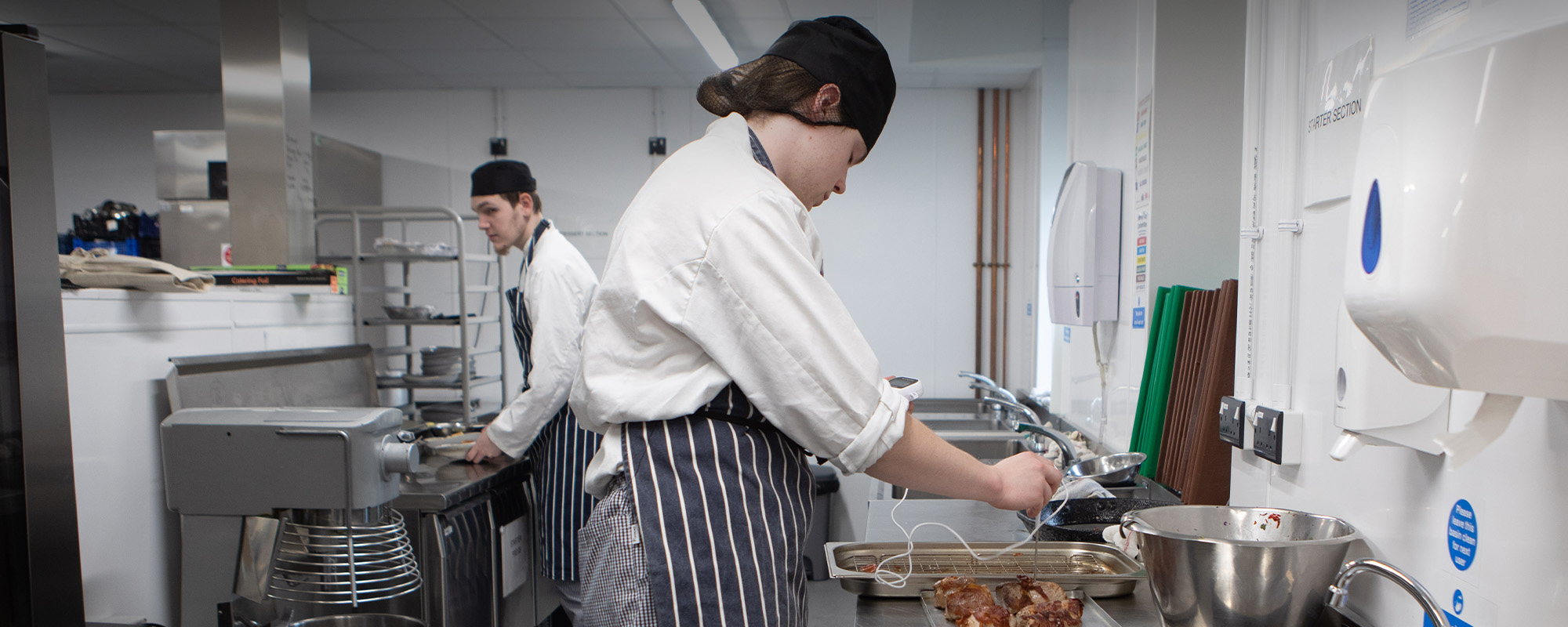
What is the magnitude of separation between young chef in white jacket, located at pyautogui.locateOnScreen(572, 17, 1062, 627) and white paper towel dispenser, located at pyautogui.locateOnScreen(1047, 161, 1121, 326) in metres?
1.52

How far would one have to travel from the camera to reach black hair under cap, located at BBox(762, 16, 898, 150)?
3.47 ft

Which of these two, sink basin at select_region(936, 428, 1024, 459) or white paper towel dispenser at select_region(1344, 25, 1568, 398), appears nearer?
white paper towel dispenser at select_region(1344, 25, 1568, 398)

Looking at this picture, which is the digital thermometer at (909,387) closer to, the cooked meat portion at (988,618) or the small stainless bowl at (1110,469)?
the cooked meat portion at (988,618)

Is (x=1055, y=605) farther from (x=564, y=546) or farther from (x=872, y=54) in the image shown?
(x=564, y=546)

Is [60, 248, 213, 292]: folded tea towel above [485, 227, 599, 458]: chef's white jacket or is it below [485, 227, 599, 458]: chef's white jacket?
above

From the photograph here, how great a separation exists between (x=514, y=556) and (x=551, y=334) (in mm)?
718

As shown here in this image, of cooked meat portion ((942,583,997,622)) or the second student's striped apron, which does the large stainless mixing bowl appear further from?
the second student's striped apron

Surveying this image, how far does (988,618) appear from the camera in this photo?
1235 millimetres

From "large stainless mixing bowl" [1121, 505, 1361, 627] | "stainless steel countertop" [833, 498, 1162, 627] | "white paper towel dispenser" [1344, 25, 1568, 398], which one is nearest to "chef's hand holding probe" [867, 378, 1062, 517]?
"large stainless mixing bowl" [1121, 505, 1361, 627]

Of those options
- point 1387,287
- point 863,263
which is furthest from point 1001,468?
point 863,263

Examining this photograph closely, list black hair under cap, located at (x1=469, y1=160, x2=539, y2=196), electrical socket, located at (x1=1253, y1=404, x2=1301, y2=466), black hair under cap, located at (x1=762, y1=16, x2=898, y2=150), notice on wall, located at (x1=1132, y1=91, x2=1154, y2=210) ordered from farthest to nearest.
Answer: black hair under cap, located at (x1=469, y1=160, x2=539, y2=196) → notice on wall, located at (x1=1132, y1=91, x2=1154, y2=210) → electrical socket, located at (x1=1253, y1=404, x2=1301, y2=466) → black hair under cap, located at (x1=762, y1=16, x2=898, y2=150)

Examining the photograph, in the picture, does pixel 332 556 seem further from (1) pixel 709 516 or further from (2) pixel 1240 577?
(2) pixel 1240 577

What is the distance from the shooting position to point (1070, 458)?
222cm

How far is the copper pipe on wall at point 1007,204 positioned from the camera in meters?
4.98
